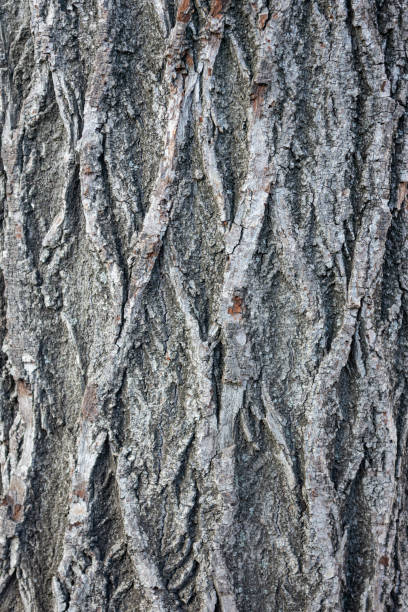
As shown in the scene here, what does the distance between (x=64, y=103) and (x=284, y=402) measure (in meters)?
0.80

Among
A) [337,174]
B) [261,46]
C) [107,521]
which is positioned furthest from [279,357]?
[261,46]

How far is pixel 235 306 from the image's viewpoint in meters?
1.02

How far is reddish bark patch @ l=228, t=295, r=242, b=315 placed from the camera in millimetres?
1020

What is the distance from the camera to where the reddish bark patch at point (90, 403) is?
104 centimetres

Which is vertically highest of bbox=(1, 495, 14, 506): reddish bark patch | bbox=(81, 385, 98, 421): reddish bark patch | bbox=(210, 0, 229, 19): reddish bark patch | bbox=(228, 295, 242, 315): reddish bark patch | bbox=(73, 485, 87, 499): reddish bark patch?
bbox=(210, 0, 229, 19): reddish bark patch

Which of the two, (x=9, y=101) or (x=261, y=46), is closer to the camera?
(x=261, y=46)

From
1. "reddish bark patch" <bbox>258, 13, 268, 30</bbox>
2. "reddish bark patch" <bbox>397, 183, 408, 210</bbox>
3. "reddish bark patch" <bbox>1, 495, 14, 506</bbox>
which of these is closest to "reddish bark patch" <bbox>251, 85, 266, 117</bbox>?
"reddish bark patch" <bbox>258, 13, 268, 30</bbox>

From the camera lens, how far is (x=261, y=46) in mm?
992

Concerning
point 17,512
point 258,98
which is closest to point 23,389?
point 17,512

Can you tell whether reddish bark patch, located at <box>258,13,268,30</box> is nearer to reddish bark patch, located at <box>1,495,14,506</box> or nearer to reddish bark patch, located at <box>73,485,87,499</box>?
reddish bark patch, located at <box>73,485,87,499</box>

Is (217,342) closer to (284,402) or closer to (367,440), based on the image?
(284,402)

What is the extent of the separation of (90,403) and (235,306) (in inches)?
14.9

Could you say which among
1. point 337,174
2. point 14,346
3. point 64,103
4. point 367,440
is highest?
point 64,103

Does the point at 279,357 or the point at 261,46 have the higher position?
the point at 261,46
